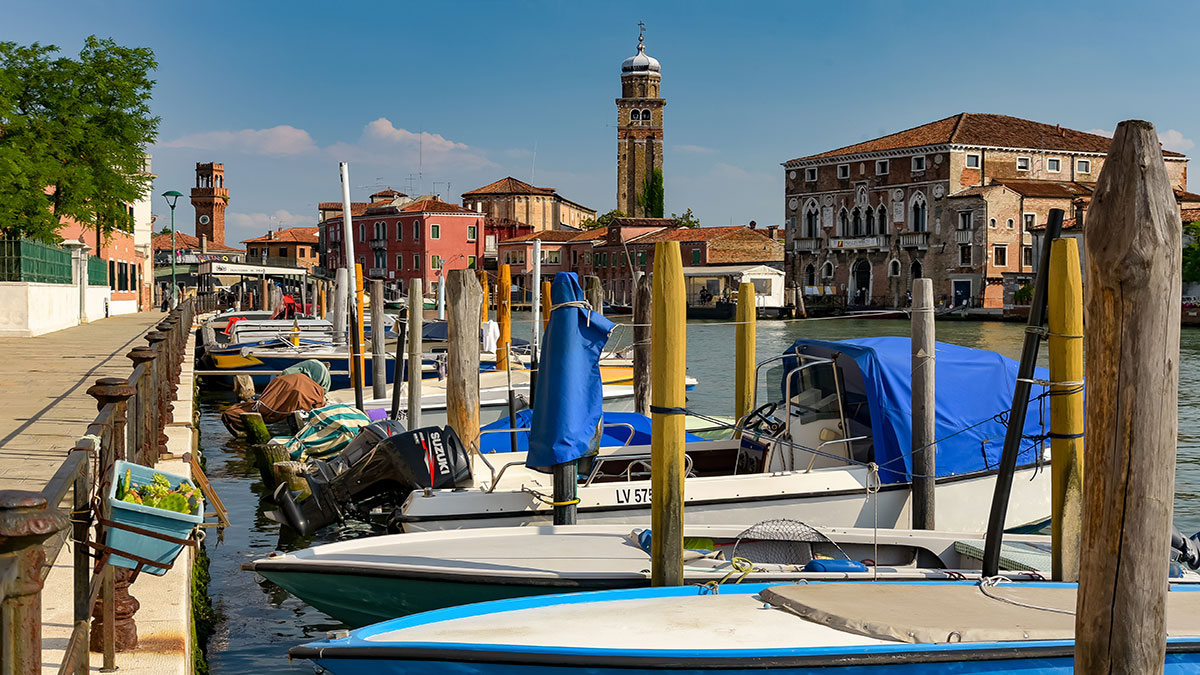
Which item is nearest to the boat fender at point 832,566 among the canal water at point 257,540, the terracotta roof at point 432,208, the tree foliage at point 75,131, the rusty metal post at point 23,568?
the canal water at point 257,540

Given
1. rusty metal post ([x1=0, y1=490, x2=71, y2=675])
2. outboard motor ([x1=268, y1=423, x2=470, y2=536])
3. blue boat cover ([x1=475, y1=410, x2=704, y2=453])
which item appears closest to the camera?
rusty metal post ([x1=0, y1=490, x2=71, y2=675])

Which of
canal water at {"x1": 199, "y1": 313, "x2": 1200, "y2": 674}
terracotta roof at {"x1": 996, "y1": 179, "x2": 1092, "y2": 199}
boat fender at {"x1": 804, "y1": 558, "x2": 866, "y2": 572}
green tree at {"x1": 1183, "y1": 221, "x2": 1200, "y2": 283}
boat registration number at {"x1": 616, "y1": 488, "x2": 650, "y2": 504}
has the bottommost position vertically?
canal water at {"x1": 199, "y1": 313, "x2": 1200, "y2": 674}

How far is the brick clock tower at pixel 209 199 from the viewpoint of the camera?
368ft

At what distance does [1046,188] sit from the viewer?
63.7 metres

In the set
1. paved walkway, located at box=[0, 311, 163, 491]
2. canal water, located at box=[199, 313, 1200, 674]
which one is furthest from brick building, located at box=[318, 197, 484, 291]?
paved walkway, located at box=[0, 311, 163, 491]

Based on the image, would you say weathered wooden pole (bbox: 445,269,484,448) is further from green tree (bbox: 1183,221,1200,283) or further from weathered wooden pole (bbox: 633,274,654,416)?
green tree (bbox: 1183,221,1200,283)

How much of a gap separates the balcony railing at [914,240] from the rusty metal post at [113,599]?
63607mm

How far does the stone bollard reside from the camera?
7859 mm

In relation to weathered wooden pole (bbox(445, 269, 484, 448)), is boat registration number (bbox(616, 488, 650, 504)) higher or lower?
lower

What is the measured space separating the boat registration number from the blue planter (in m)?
4.41

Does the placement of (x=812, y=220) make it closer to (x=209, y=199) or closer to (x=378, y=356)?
(x=378, y=356)

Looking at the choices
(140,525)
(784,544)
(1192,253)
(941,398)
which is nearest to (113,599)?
(140,525)

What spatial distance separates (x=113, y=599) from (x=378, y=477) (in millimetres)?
4595

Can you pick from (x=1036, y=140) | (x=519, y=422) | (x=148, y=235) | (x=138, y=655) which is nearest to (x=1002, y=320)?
(x=1036, y=140)
